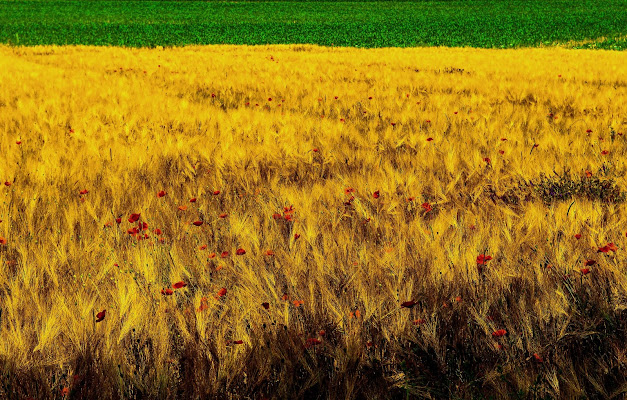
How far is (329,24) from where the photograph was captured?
3039cm

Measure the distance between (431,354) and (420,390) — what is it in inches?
5.1

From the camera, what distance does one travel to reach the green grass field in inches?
944

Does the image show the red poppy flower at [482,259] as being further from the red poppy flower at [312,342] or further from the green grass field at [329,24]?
the green grass field at [329,24]

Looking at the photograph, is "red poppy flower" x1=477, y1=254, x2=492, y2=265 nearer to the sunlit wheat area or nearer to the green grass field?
the sunlit wheat area

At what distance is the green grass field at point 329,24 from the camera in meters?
24.0

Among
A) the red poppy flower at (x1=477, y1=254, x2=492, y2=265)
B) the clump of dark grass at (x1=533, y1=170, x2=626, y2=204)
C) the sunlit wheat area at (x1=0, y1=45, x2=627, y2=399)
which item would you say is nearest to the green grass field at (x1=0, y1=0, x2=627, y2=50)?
the sunlit wheat area at (x1=0, y1=45, x2=627, y2=399)

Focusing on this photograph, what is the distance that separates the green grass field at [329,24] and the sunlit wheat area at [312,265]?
2114 cm

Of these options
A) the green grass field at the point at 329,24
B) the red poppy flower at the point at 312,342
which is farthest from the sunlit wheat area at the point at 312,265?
the green grass field at the point at 329,24

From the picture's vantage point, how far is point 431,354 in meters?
1.22

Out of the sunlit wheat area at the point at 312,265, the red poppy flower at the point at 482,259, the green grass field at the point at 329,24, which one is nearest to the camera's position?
the sunlit wheat area at the point at 312,265

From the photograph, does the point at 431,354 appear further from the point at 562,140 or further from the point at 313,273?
the point at 562,140

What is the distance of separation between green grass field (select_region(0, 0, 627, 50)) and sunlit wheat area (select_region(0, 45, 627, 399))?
21.1m

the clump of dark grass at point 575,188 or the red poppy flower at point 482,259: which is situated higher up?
the red poppy flower at point 482,259

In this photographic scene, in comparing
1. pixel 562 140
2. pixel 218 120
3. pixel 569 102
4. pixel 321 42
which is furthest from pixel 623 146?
pixel 321 42
